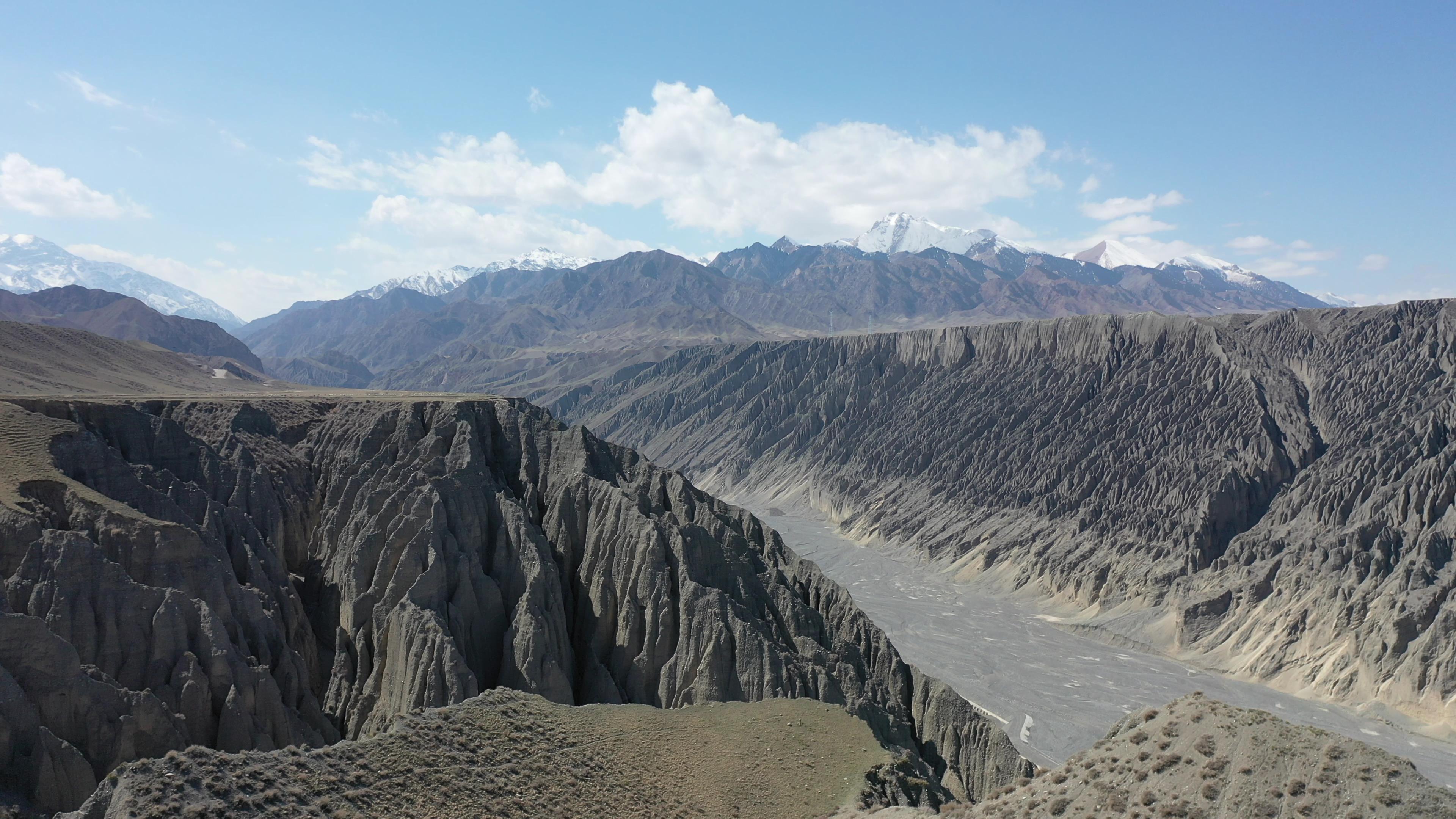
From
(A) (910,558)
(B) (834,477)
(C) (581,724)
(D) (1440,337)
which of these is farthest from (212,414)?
(D) (1440,337)

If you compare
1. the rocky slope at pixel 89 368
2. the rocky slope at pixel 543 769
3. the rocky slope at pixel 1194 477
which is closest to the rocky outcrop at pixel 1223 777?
the rocky slope at pixel 543 769

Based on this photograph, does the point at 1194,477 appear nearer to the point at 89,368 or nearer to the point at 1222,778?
the point at 1222,778

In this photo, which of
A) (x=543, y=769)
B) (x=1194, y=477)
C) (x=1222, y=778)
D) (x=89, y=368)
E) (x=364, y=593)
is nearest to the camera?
(x=1222, y=778)

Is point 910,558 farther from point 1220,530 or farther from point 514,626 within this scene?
point 514,626

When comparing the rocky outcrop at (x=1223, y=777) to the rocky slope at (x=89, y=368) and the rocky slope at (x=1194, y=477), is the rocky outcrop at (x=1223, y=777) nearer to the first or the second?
the rocky slope at (x=1194, y=477)

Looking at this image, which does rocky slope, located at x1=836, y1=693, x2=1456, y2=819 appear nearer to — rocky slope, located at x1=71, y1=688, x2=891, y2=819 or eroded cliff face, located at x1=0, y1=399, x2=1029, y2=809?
rocky slope, located at x1=71, y1=688, x2=891, y2=819

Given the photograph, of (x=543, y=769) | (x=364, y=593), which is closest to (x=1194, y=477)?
(x=364, y=593)
